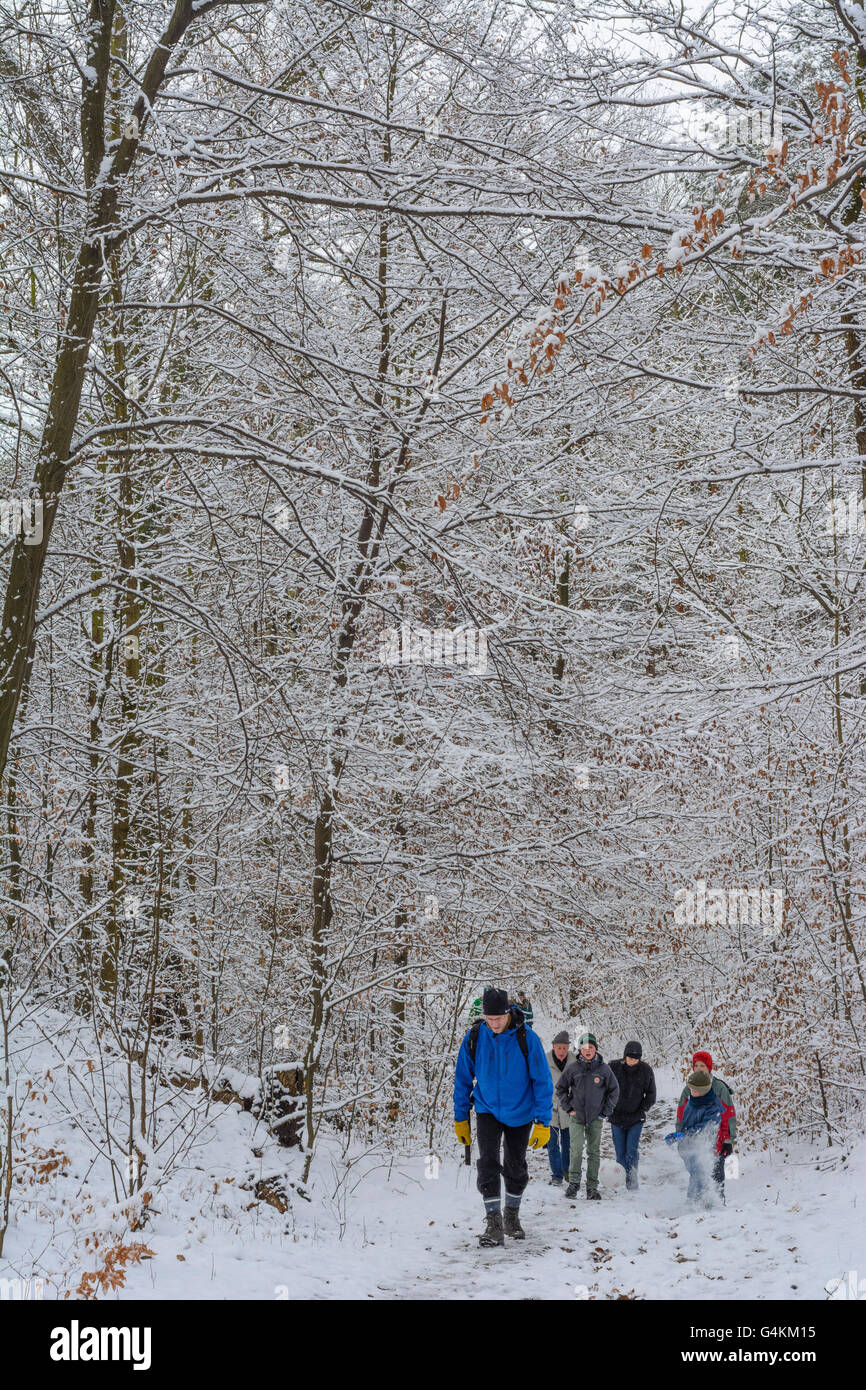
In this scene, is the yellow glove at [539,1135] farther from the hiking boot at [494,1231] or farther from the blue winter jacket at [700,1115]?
the blue winter jacket at [700,1115]

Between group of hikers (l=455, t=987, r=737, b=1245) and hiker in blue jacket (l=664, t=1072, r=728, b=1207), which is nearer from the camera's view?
group of hikers (l=455, t=987, r=737, b=1245)

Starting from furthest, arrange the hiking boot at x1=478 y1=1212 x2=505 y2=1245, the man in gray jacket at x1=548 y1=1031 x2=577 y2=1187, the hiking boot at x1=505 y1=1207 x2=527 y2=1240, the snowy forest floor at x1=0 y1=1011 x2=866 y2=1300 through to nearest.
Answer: the man in gray jacket at x1=548 y1=1031 x2=577 y2=1187 → the hiking boot at x1=505 y1=1207 x2=527 y2=1240 → the hiking boot at x1=478 y1=1212 x2=505 y2=1245 → the snowy forest floor at x1=0 y1=1011 x2=866 y2=1300

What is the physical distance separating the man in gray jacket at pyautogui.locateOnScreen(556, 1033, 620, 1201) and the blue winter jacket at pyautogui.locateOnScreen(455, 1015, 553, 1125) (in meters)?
2.89

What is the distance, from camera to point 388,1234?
24.8 feet

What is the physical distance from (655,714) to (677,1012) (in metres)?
7.69

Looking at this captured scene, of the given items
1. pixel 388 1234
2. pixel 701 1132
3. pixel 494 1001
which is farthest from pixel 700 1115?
pixel 494 1001

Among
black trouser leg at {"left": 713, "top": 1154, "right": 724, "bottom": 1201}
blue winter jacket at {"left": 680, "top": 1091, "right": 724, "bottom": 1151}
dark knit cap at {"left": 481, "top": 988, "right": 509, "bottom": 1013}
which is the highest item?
dark knit cap at {"left": 481, "top": 988, "right": 509, "bottom": 1013}

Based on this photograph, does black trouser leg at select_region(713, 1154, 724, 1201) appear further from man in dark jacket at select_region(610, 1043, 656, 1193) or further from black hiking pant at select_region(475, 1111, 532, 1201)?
black hiking pant at select_region(475, 1111, 532, 1201)

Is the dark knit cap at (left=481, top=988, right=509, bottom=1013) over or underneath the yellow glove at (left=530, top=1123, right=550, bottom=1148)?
over

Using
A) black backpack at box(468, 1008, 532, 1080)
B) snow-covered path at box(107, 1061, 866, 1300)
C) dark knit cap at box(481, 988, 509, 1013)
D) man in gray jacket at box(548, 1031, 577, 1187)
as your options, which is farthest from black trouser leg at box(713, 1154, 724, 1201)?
dark knit cap at box(481, 988, 509, 1013)

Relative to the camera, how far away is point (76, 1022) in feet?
29.4

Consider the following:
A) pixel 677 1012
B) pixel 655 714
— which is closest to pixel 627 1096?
pixel 655 714

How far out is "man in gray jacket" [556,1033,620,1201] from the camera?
374 inches

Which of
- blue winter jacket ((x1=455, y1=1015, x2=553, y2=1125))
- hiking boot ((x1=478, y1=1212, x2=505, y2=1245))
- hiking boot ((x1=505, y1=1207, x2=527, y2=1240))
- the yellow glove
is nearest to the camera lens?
the yellow glove
